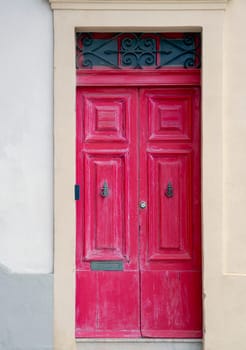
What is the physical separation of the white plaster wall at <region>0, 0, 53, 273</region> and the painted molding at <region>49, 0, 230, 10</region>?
0.22 m

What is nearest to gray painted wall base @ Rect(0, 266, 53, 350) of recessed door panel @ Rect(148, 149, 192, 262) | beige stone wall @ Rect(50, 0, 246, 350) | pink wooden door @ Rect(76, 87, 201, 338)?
beige stone wall @ Rect(50, 0, 246, 350)

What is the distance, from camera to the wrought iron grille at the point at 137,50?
8.08 m

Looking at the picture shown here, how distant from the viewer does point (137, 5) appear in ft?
25.8

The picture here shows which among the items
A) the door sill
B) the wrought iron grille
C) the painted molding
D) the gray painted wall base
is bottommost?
the door sill

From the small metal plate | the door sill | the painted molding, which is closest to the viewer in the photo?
the painted molding

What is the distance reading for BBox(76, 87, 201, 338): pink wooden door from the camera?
8.09m

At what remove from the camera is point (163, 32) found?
8055mm

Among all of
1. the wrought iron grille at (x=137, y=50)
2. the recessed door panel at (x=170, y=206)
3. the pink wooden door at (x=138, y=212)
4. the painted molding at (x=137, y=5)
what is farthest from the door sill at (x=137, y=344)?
the painted molding at (x=137, y=5)

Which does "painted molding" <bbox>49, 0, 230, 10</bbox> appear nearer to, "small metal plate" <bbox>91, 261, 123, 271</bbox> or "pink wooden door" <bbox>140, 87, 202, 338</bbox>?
"pink wooden door" <bbox>140, 87, 202, 338</bbox>

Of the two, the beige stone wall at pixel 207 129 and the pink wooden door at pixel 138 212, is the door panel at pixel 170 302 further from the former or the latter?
the beige stone wall at pixel 207 129

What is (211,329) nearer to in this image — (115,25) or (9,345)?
(9,345)

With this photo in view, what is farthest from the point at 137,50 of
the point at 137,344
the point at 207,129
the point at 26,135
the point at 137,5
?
the point at 137,344

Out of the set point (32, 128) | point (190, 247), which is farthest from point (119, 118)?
point (190, 247)

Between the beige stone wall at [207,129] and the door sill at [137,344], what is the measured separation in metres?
0.17
